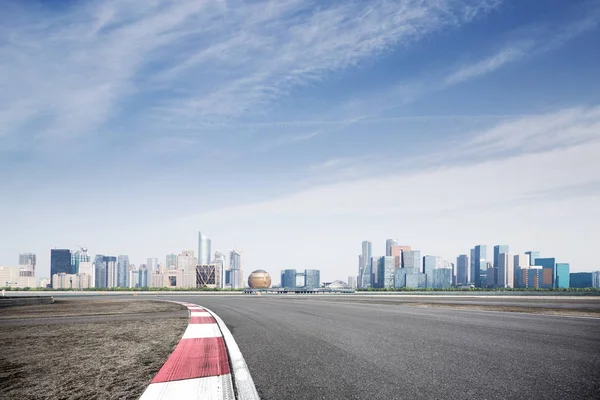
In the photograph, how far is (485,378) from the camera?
14.9 feet

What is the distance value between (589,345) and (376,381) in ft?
17.3

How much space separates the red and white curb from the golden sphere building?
400 ft

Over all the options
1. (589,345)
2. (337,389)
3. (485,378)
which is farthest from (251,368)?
(589,345)

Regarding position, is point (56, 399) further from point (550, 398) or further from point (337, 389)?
point (550, 398)

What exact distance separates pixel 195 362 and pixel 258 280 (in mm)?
123908

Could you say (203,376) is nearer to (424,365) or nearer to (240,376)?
(240,376)

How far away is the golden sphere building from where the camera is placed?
126 meters

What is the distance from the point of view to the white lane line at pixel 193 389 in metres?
3.83

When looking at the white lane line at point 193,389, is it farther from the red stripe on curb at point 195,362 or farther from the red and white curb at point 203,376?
the red stripe on curb at point 195,362

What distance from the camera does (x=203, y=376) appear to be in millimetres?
4672

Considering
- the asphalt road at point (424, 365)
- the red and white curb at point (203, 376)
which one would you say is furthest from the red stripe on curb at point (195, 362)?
the asphalt road at point (424, 365)

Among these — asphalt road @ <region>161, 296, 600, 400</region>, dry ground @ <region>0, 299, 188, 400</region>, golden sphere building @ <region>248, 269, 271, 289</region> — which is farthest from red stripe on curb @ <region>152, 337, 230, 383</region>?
golden sphere building @ <region>248, 269, 271, 289</region>

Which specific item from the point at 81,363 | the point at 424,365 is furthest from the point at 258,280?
the point at 424,365

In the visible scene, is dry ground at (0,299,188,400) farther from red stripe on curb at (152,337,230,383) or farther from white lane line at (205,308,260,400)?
white lane line at (205,308,260,400)
